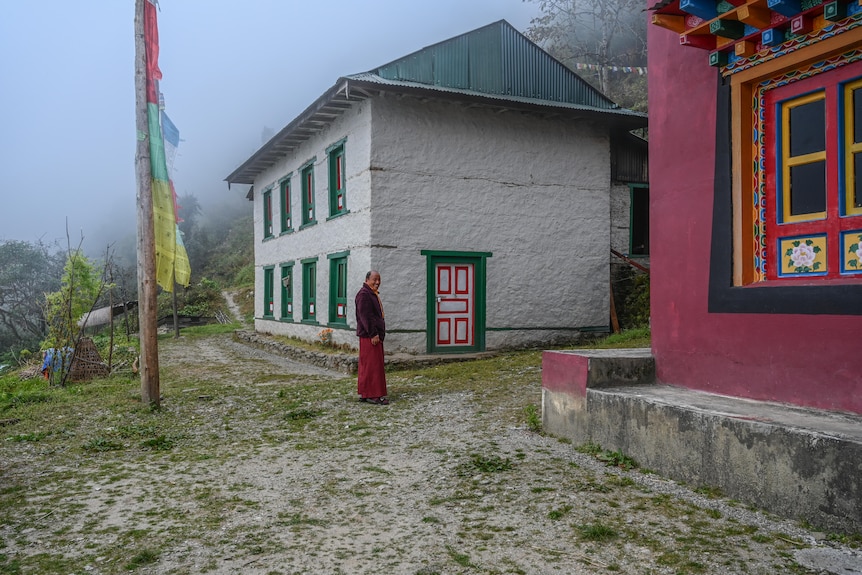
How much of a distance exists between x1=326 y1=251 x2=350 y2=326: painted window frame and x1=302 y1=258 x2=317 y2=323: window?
1528 millimetres

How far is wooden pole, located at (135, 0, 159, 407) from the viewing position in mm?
8469

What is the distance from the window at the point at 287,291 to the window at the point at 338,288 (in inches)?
136

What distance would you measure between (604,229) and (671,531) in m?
11.9

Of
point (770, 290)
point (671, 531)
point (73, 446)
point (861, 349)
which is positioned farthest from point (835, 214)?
point (73, 446)

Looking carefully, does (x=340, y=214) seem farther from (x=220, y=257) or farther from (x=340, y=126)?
(x=220, y=257)

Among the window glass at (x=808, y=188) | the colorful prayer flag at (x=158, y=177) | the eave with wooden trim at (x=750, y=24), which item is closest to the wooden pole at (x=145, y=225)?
the colorful prayer flag at (x=158, y=177)

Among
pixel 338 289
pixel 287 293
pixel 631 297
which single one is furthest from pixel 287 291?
pixel 631 297

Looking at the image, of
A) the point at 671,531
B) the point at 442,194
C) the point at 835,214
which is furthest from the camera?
the point at 442,194

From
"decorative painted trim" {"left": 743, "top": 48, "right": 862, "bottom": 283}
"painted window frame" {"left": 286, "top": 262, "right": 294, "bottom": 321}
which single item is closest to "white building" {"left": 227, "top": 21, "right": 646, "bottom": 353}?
"painted window frame" {"left": 286, "top": 262, "right": 294, "bottom": 321}

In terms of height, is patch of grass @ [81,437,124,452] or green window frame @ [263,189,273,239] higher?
green window frame @ [263,189,273,239]

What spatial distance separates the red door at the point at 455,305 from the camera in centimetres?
1353

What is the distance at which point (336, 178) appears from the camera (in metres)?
14.8

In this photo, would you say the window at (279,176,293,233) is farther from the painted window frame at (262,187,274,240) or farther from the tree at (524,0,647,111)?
the tree at (524,0,647,111)

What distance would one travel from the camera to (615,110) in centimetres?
1471
